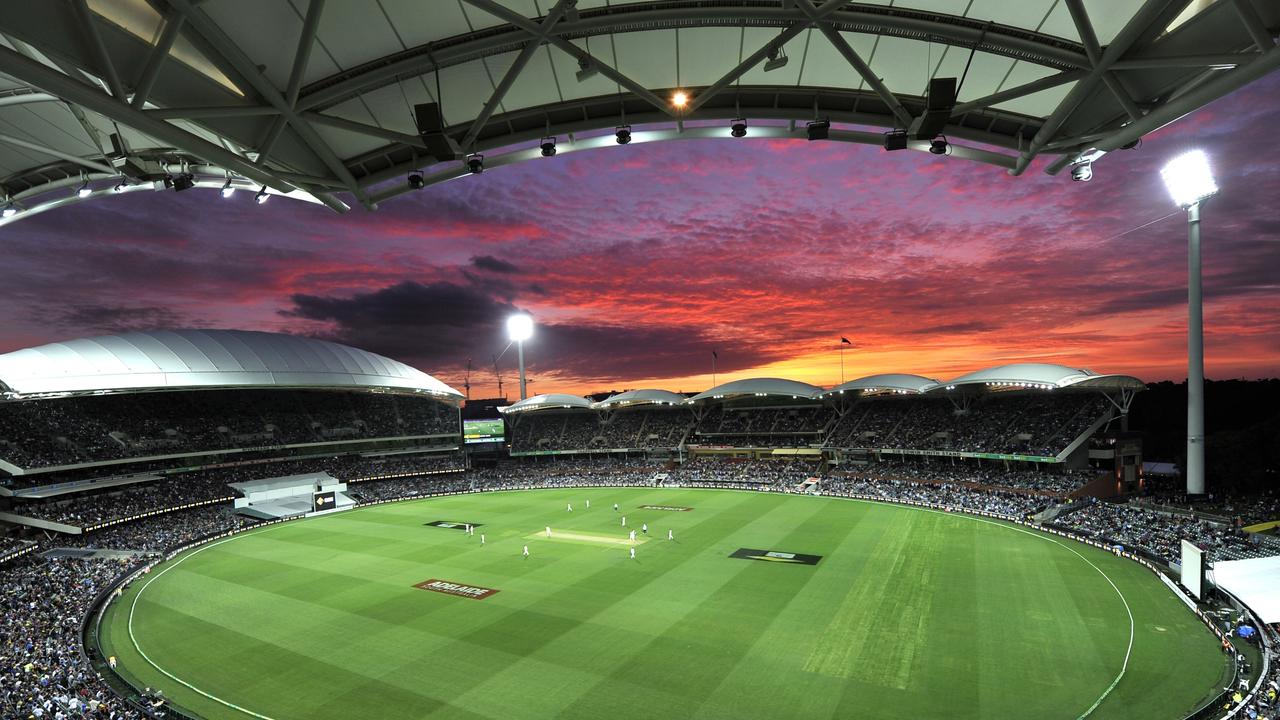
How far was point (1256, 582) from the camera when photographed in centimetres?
2331

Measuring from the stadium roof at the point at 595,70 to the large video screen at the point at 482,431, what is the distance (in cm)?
6859

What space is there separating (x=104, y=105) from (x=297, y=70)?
1.93 metres

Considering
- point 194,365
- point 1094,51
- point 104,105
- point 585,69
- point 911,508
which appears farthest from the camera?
point 194,365

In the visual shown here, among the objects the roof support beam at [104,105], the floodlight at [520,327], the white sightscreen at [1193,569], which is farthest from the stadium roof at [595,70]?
the floodlight at [520,327]

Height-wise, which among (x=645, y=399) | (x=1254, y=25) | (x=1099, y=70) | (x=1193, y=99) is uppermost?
(x=1099, y=70)

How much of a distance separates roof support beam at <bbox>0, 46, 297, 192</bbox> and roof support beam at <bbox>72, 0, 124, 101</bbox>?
14cm

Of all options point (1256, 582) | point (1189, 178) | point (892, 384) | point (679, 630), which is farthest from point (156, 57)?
point (892, 384)

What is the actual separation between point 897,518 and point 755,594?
2085 centimetres

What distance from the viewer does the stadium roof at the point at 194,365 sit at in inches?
1991

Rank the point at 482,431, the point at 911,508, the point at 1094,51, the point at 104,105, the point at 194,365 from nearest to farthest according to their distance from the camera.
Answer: the point at 104,105
the point at 1094,51
the point at 911,508
the point at 194,365
the point at 482,431

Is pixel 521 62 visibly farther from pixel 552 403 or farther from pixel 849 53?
pixel 552 403

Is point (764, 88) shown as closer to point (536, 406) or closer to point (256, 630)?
point (256, 630)

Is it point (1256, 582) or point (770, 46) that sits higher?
point (770, 46)

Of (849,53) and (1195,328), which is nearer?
(849,53)
